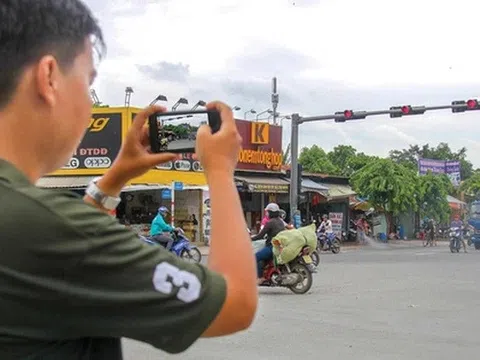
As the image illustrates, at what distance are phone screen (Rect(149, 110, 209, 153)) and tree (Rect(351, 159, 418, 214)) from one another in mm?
33137

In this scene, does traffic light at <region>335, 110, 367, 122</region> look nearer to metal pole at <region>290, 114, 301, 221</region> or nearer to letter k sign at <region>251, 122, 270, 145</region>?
metal pole at <region>290, 114, 301, 221</region>

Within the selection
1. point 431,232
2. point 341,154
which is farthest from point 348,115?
point 341,154

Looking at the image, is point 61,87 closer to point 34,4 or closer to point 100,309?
point 34,4

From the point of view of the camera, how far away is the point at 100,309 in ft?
4.04

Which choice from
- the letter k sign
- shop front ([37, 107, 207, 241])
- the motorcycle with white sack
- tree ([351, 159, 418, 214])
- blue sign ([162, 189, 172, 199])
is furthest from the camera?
tree ([351, 159, 418, 214])

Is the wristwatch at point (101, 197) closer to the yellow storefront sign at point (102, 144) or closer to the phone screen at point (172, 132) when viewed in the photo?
the phone screen at point (172, 132)

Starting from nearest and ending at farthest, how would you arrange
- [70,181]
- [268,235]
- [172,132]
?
[172,132]
[268,235]
[70,181]

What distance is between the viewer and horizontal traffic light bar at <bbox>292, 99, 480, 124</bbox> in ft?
75.4

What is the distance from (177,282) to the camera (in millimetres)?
1260

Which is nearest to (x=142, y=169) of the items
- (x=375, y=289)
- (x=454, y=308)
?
(x=454, y=308)

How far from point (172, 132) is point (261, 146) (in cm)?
3024

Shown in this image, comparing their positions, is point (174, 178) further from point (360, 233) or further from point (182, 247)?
point (360, 233)

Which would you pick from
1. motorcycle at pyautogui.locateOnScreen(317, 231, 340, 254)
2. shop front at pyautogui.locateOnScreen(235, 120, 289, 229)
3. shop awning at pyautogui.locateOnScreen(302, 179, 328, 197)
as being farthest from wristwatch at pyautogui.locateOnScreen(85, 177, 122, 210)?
shop awning at pyautogui.locateOnScreen(302, 179, 328, 197)

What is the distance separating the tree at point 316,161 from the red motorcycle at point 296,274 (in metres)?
42.5
